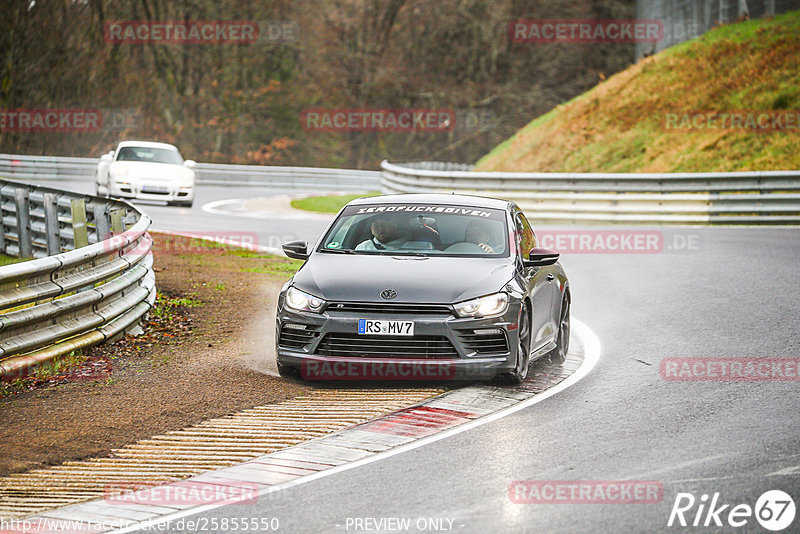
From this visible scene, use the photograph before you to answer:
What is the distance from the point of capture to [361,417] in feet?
25.9

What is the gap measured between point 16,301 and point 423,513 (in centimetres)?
441

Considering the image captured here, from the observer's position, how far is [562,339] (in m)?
10.4

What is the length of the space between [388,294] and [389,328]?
0.28m

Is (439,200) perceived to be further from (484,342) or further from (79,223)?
(79,223)

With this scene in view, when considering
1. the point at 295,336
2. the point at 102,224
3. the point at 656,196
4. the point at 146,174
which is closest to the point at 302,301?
the point at 295,336

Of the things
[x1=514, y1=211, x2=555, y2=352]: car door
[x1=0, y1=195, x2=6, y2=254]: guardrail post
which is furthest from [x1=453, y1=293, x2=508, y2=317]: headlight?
[x1=0, y1=195, x2=6, y2=254]: guardrail post

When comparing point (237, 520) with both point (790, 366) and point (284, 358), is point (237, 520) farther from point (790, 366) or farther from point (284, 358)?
point (790, 366)

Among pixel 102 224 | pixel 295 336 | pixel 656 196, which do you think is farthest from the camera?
pixel 656 196

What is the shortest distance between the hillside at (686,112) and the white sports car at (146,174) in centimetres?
1167

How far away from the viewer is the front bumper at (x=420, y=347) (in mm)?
8617

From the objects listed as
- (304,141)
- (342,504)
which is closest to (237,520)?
(342,504)

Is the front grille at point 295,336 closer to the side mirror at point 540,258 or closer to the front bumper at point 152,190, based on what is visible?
the side mirror at point 540,258

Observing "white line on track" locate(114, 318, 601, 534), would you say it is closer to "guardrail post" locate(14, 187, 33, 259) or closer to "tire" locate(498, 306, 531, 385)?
"tire" locate(498, 306, 531, 385)

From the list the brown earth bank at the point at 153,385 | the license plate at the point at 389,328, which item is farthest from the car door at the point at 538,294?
the brown earth bank at the point at 153,385
